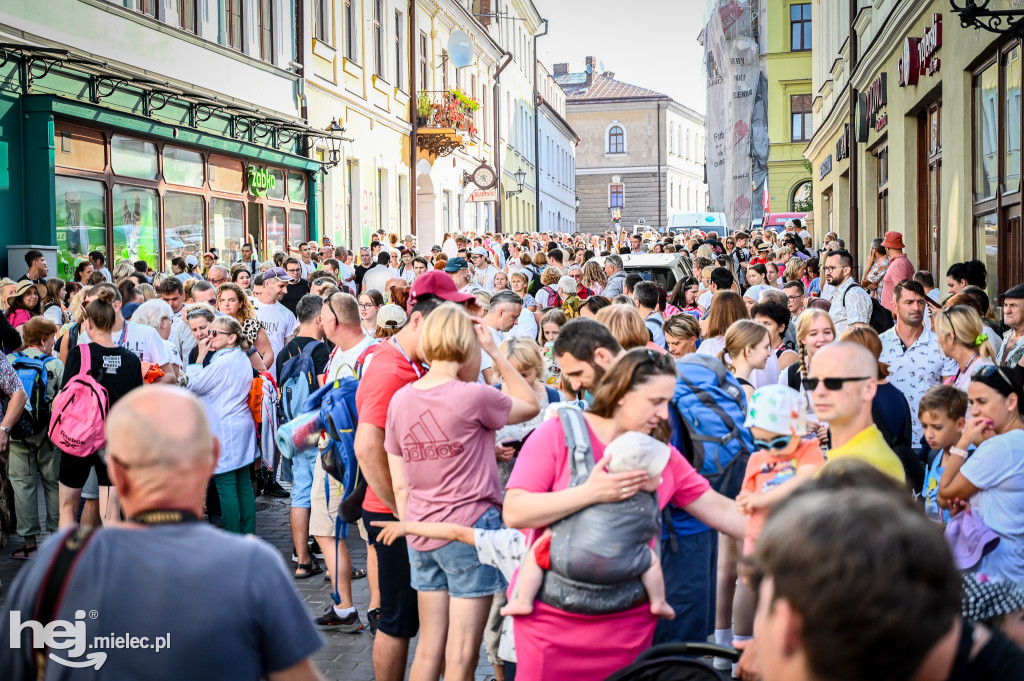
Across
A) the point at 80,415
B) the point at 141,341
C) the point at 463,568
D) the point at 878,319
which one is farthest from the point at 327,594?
the point at 878,319

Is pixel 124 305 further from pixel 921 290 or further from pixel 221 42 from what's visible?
pixel 221 42

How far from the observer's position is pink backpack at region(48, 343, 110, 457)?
7.08 meters

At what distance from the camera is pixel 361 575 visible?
7.49m

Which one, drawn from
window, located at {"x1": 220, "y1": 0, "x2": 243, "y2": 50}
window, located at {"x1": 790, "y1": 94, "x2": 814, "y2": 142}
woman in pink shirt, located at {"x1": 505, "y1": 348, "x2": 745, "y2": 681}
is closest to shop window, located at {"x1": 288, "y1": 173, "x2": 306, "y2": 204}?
window, located at {"x1": 220, "y1": 0, "x2": 243, "y2": 50}

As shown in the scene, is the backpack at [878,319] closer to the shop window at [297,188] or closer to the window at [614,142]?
the shop window at [297,188]

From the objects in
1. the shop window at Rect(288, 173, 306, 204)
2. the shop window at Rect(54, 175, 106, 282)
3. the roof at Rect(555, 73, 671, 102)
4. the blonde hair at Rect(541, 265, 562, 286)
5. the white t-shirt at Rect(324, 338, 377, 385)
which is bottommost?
the white t-shirt at Rect(324, 338, 377, 385)

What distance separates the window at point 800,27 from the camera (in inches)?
1601

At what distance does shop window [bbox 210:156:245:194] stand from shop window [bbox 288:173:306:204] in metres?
2.29

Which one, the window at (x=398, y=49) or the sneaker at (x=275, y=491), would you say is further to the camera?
the window at (x=398, y=49)

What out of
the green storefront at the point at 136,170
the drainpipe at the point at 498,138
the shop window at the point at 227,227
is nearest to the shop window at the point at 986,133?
the green storefront at the point at 136,170

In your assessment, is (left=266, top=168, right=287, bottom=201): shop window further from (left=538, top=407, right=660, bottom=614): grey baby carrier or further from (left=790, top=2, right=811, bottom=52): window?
(left=790, top=2, right=811, bottom=52): window

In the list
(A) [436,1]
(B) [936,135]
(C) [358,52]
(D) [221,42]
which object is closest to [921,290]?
(B) [936,135]

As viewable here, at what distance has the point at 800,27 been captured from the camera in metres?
40.7

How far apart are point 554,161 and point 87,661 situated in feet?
209
